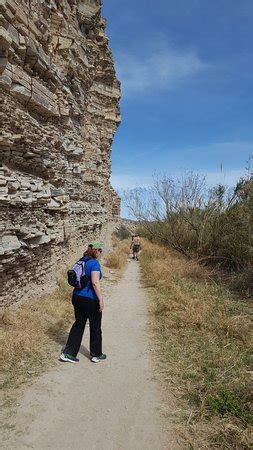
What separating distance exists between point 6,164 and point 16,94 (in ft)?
4.74

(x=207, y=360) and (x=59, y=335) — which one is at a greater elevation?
(x=207, y=360)

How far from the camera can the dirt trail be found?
3.17 metres

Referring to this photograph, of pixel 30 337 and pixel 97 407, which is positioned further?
pixel 30 337

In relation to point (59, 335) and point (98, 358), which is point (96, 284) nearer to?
point (98, 358)

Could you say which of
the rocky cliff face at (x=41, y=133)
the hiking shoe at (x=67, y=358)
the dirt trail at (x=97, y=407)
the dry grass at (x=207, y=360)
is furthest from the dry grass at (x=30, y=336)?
the dry grass at (x=207, y=360)

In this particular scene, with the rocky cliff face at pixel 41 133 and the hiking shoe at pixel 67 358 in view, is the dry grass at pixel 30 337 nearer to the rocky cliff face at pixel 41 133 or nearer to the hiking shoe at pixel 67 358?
the hiking shoe at pixel 67 358

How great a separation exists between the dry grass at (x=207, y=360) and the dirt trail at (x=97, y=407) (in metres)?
0.35

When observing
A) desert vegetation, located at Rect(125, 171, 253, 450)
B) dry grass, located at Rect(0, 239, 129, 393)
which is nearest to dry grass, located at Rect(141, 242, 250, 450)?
desert vegetation, located at Rect(125, 171, 253, 450)

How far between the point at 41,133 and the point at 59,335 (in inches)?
185

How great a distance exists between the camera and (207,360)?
4.96 metres

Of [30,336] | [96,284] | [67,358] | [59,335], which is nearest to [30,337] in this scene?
[30,336]

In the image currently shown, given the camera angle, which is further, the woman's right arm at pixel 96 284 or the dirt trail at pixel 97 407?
the woman's right arm at pixel 96 284

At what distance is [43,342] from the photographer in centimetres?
548

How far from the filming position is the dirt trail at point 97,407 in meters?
3.17
